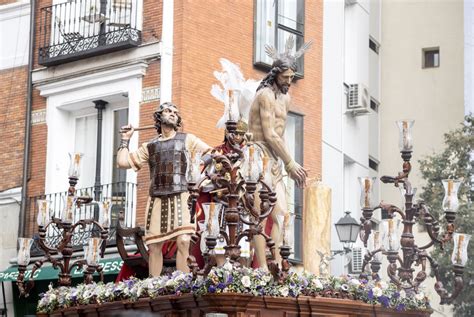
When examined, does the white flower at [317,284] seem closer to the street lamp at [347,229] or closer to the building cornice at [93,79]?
the street lamp at [347,229]

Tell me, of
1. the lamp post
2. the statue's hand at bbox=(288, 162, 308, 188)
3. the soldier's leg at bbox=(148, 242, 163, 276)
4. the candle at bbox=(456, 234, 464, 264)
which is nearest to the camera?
the candle at bbox=(456, 234, 464, 264)

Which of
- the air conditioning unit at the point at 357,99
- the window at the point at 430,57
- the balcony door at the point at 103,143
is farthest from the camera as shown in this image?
the window at the point at 430,57

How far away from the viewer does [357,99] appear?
28.7 meters

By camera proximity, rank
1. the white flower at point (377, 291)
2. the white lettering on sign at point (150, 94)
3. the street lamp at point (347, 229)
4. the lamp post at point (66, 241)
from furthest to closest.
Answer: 1. the white lettering on sign at point (150, 94)
2. the street lamp at point (347, 229)
3. the lamp post at point (66, 241)
4. the white flower at point (377, 291)

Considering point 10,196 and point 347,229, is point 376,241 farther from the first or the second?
point 10,196

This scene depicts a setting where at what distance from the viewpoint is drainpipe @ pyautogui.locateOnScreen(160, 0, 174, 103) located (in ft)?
77.0

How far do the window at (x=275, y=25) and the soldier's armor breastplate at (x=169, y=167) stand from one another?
968 centimetres

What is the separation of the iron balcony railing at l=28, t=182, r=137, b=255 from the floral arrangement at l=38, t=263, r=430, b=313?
24.5ft

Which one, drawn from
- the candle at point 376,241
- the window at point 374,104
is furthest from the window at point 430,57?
the candle at point 376,241

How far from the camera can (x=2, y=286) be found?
25.1 meters

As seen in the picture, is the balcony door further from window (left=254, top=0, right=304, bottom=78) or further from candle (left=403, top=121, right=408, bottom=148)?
candle (left=403, top=121, right=408, bottom=148)

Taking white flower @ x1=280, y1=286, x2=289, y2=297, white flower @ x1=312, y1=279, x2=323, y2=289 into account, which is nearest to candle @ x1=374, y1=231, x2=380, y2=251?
white flower @ x1=312, y1=279, x2=323, y2=289

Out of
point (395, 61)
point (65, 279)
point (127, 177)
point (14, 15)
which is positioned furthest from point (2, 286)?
point (395, 61)

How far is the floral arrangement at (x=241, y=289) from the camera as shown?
1334 cm
